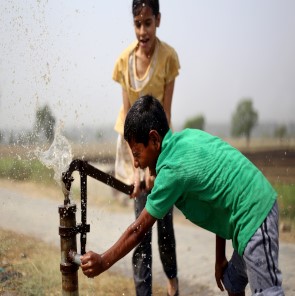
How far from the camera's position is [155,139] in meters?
2.51

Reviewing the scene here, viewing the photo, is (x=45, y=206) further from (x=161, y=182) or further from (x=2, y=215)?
(x=161, y=182)

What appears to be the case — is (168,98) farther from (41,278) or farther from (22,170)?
(22,170)

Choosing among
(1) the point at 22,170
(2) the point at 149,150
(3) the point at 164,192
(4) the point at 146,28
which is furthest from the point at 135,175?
(1) the point at 22,170

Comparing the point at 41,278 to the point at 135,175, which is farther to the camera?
the point at 41,278

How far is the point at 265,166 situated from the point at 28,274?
444 cm

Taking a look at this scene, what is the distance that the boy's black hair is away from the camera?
8.20ft

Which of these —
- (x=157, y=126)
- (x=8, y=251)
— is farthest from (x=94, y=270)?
(x=8, y=251)

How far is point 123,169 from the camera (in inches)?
156

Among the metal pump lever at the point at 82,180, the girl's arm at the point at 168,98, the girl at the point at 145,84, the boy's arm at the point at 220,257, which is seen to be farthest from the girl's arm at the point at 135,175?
the boy's arm at the point at 220,257

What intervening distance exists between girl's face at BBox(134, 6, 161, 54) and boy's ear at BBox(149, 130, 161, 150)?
140 cm

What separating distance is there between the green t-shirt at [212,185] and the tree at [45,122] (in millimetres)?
4116

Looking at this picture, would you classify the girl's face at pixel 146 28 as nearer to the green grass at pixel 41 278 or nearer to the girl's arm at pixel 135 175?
the girl's arm at pixel 135 175

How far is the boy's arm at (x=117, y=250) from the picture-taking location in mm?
2439

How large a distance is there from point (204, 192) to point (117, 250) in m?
0.46
